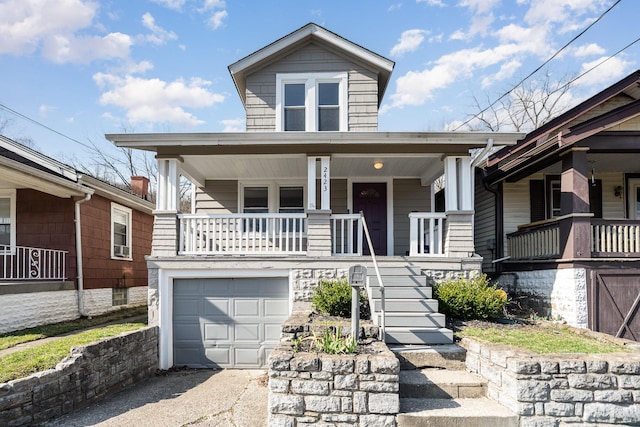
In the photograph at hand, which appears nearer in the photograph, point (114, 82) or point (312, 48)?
point (312, 48)

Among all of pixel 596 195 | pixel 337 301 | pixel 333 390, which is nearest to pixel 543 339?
pixel 337 301

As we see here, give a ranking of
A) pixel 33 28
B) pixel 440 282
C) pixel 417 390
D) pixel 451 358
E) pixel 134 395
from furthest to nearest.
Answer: pixel 33 28
pixel 440 282
pixel 134 395
pixel 451 358
pixel 417 390

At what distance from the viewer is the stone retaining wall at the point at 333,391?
3.95 m

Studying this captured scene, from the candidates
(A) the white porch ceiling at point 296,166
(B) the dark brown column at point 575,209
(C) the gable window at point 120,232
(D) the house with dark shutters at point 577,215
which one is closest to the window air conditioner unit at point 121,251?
(C) the gable window at point 120,232

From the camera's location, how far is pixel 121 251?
36.8 ft

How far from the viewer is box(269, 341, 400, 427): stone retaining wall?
3.95m

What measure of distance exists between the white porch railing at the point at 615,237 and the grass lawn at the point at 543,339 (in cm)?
206

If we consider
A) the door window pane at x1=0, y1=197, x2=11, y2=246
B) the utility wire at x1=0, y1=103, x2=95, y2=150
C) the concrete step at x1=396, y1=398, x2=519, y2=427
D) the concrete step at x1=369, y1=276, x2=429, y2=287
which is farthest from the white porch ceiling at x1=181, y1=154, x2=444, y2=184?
the utility wire at x1=0, y1=103, x2=95, y2=150

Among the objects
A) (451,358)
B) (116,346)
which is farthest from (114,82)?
(451,358)

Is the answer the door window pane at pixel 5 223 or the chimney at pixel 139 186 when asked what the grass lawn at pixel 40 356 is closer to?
the door window pane at pixel 5 223

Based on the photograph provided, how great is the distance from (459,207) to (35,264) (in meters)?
8.96

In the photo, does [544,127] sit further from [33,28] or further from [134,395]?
[33,28]

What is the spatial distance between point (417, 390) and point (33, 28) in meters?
19.9

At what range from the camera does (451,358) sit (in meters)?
5.01
